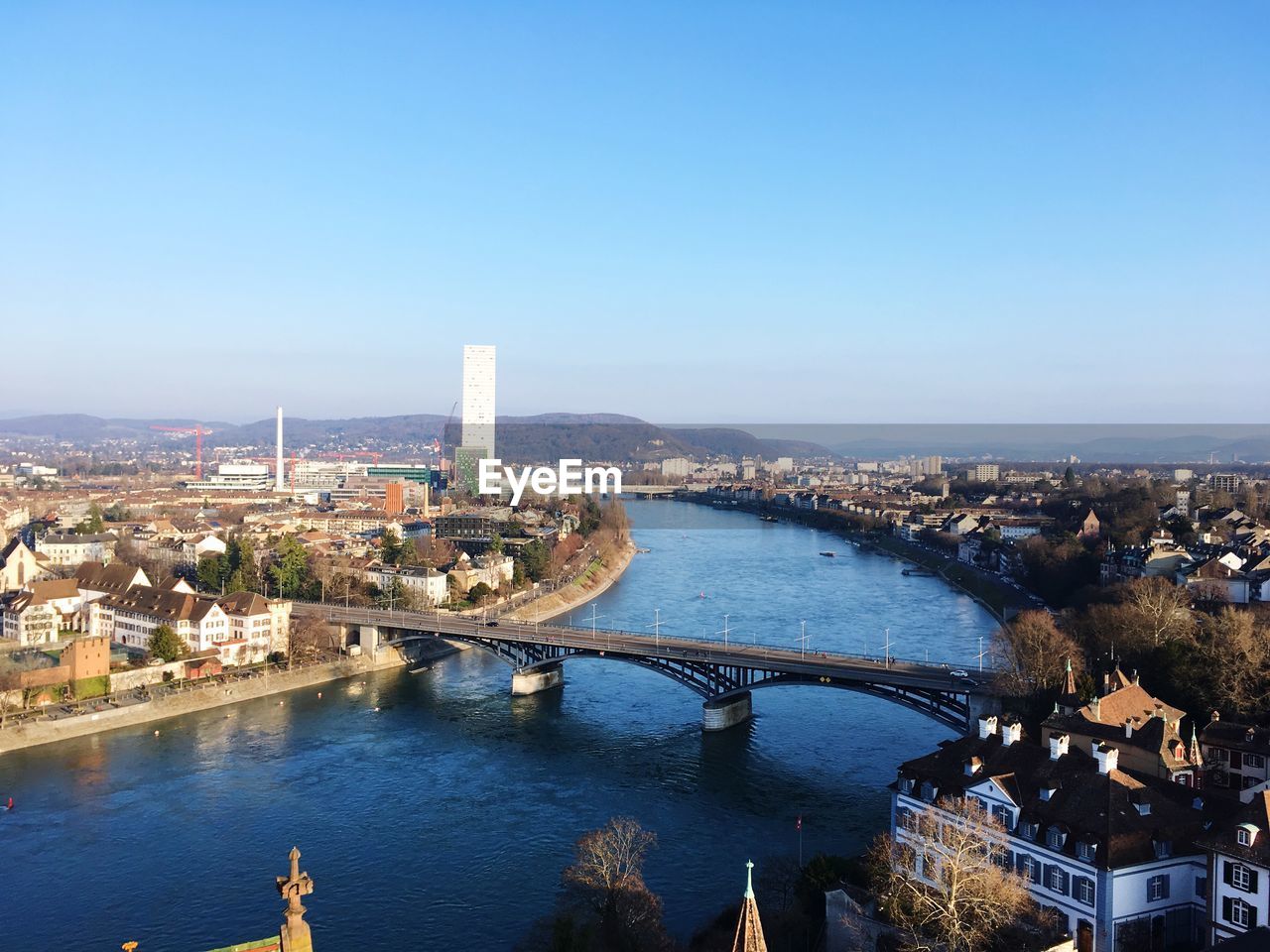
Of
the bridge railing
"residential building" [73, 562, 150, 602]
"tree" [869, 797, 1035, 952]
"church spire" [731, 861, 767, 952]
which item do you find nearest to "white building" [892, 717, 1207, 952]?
"tree" [869, 797, 1035, 952]

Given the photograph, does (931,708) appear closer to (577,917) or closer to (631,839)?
(631,839)

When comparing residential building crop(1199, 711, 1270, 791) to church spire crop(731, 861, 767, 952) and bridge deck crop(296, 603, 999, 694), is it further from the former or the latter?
church spire crop(731, 861, 767, 952)

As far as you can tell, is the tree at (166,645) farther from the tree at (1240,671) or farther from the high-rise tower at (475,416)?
the high-rise tower at (475,416)

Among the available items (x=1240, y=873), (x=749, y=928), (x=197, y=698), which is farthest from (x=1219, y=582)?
(x=749, y=928)

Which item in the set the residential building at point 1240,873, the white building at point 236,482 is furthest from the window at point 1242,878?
the white building at point 236,482

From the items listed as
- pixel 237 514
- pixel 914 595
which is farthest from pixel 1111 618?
pixel 237 514

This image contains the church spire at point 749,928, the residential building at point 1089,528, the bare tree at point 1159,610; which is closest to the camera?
the church spire at point 749,928
